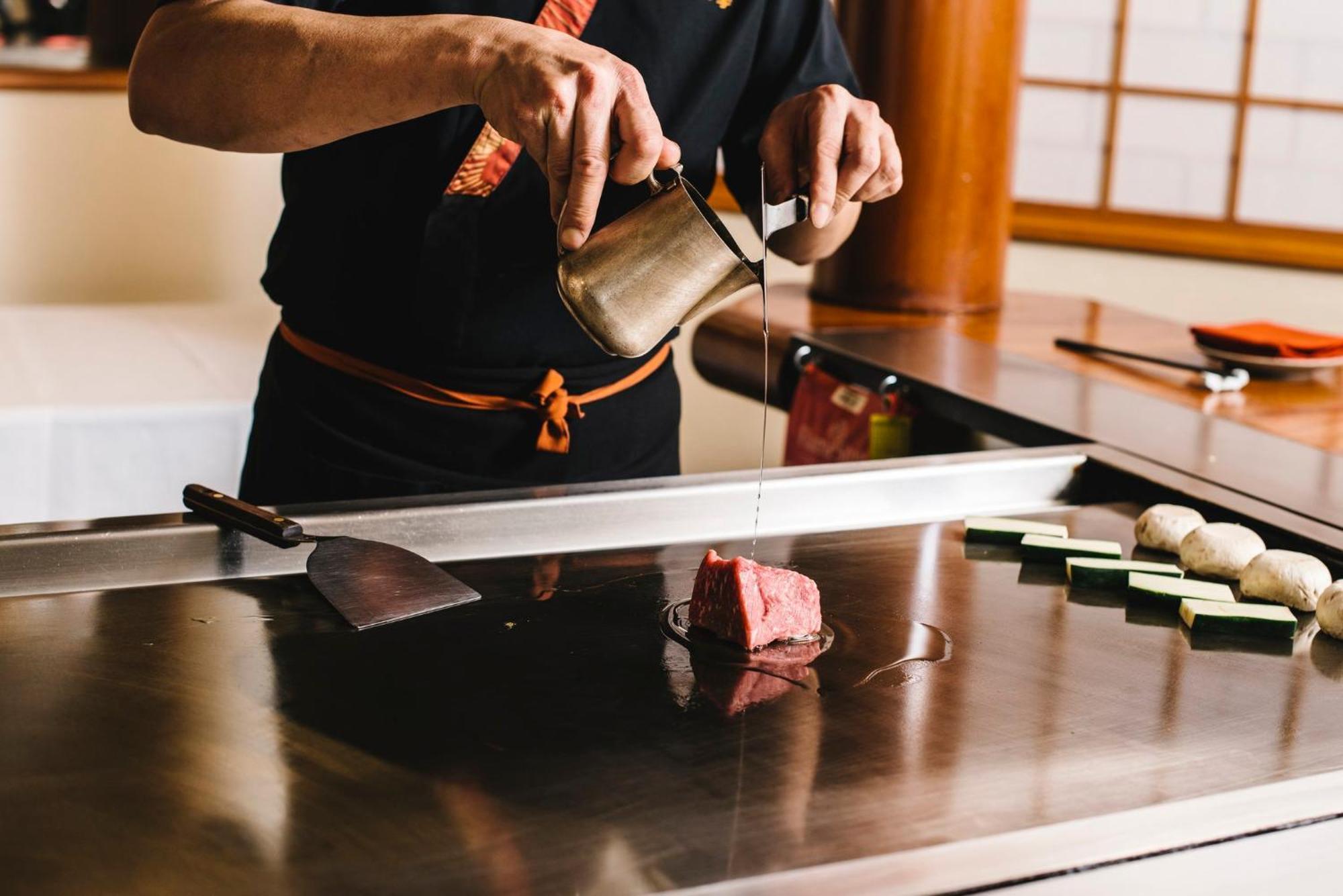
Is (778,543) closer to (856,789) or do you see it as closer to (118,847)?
(856,789)

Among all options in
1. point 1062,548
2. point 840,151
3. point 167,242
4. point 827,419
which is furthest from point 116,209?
point 1062,548

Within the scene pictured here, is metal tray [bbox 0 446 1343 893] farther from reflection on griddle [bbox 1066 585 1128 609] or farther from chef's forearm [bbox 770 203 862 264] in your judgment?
chef's forearm [bbox 770 203 862 264]

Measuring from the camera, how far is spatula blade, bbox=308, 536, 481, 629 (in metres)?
1.07

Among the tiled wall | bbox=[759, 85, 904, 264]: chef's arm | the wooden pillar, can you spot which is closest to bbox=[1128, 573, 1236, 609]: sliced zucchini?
bbox=[759, 85, 904, 264]: chef's arm

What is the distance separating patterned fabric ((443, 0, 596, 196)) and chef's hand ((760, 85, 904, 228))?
235mm

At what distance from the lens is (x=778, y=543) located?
131 centimetres

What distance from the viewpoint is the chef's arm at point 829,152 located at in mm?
1297

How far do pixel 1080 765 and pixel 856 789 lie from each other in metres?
0.15

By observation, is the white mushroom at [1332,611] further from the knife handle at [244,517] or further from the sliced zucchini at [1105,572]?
the knife handle at [244,517]

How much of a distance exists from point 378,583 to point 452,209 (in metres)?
0.44

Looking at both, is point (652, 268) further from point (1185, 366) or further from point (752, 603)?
point (1185, 366)

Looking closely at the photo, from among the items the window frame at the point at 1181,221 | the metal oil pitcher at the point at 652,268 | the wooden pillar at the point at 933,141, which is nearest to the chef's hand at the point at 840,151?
the metal oil pitcher at the point at 652,268

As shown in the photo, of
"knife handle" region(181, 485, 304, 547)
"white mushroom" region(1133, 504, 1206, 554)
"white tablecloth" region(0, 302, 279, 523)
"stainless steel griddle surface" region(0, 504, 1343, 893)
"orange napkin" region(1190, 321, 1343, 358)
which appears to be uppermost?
"orange napkin" region(1190, 321, 1343, 358)

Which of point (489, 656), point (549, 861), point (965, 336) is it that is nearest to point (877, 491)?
point (489, 656)
